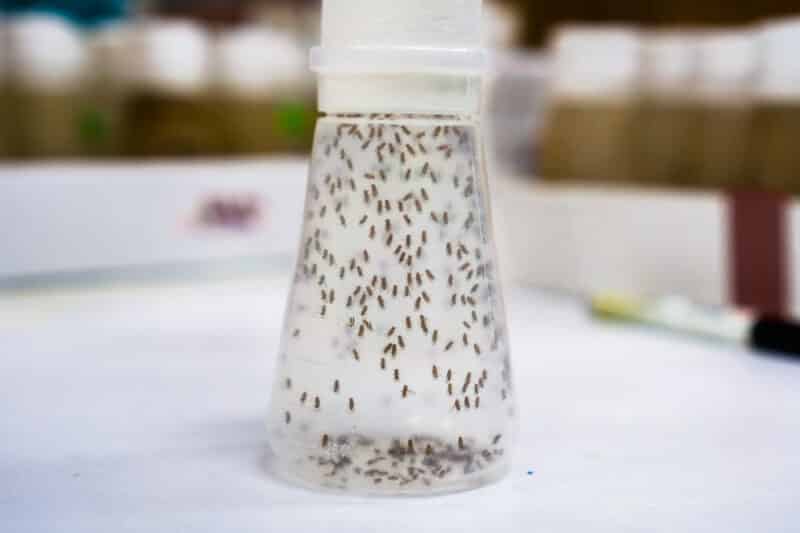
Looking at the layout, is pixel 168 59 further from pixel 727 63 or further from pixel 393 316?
pixel 393 316

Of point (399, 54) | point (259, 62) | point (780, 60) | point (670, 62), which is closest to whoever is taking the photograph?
point (399, 54)

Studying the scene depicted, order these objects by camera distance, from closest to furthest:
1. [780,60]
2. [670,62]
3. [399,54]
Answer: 1. [399,54]
2. [780,60]
3. [670,62]

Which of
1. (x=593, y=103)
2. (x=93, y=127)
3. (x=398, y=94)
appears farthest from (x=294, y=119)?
(x=398, y=94)

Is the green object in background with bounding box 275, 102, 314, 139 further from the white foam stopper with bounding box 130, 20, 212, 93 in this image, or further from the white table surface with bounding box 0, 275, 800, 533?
the white table surface with bounding box 0, 275, 800, 533

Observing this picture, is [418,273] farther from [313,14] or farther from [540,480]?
[313,14]

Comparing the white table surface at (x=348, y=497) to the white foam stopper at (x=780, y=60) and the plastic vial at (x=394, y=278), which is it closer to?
the plastic vial at (x=394, y=278)

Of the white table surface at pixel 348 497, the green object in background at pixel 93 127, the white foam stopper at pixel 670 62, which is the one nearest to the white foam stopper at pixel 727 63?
the white foam stopper at pixel 670 62
